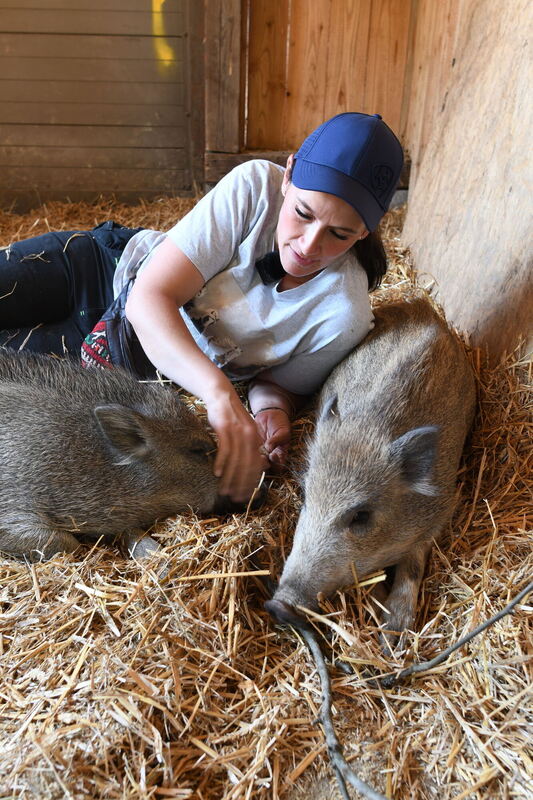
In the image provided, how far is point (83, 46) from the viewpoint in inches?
232

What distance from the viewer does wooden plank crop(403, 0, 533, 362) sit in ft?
11.1

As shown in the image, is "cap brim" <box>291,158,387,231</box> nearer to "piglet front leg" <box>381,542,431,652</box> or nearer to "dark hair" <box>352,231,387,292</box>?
"dark hair" <box>352,231,387,292</box>

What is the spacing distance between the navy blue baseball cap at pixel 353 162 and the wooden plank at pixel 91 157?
13.5 feet

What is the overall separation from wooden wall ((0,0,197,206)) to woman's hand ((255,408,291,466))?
4050mm

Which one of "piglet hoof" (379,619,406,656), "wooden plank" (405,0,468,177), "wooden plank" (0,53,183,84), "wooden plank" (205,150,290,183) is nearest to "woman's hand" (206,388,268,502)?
"piglet hoof" (379,619,406,656)

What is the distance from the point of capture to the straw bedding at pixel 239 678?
70.3 inches

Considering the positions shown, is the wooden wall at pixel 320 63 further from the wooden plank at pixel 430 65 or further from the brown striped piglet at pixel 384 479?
the brown striped piglet at pixel 384 479

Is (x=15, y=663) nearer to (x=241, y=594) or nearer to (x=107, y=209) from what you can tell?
(x=241, y=594)

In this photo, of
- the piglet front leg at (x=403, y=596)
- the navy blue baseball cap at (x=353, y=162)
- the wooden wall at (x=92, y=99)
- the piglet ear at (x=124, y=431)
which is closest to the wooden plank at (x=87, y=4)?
the wooden wall at (x=92, y=99)

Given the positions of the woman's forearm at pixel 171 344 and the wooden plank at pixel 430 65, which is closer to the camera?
the woman's forearm at pixel 171 344

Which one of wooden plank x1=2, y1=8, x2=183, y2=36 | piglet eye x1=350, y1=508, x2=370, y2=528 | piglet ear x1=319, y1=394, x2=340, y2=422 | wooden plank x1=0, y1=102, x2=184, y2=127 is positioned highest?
wooden plank x1=2, y1=8, x2=183, y2=36

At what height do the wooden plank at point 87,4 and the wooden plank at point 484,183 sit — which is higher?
the wooden plank at point 87,4

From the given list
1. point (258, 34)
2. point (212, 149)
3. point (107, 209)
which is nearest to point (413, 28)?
point (258, 34)

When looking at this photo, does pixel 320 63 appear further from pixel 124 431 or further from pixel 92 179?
pixel 124 431
